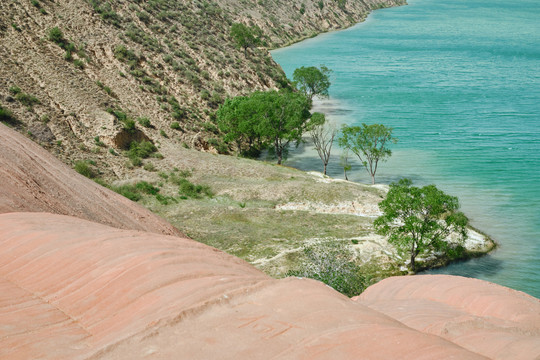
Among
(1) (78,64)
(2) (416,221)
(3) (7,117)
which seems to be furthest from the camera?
(1) (78,64)

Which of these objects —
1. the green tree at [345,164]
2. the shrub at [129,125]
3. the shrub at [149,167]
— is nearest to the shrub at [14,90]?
the shrub at [129,125]

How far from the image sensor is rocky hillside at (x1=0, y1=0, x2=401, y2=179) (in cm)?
4409

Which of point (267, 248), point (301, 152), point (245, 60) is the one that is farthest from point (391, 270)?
point (245, 60)

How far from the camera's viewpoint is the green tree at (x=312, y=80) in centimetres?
7625

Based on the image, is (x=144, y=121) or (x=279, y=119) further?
(x=279, y=119)

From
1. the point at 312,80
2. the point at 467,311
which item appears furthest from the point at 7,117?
the point at 312,80

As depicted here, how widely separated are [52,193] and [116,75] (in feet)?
126

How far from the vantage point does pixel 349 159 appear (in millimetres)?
59469

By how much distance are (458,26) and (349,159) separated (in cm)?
10995

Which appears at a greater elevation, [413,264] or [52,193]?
[52,193]

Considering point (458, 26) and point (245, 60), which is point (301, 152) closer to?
point (245, 60)

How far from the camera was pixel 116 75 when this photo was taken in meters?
55.5

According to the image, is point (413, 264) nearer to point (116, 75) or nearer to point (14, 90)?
point (14, 90)

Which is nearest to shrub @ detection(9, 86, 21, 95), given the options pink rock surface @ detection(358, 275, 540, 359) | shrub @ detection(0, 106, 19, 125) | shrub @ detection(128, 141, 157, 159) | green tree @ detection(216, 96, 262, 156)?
shrub @ detection(0, 106, 19, 125)
